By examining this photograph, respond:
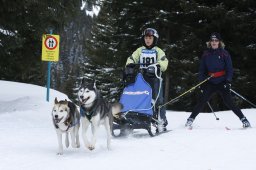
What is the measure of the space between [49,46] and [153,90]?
15.1 ft

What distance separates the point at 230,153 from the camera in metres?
6.27

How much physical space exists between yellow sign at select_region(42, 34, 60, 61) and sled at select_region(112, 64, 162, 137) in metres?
4.26

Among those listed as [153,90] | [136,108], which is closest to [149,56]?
[153,90]

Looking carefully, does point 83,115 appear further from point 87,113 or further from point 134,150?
point 134,150

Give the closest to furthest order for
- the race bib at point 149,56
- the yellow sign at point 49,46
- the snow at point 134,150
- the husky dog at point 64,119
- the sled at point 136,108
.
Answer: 1. the snow at point 134,150
2. the husky dog at point 64,119
3. the sled at point 136,108
4. the race bib at point 149,56
5. the yellow sign at point 49,46

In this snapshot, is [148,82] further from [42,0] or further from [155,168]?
[42,0]

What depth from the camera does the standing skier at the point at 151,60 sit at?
8016mm

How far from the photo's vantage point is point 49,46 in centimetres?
1166

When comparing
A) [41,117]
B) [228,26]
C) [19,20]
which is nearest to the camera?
[41,117]

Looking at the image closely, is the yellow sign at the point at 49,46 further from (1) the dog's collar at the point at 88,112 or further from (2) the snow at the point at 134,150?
(1) the dog's collar at the point at 88,112

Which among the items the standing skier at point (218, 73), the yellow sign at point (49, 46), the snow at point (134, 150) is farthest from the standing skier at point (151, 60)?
the yellow sign at point (49, 46)

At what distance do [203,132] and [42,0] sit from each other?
17.0 feet

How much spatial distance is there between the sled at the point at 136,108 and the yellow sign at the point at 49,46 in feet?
14.0

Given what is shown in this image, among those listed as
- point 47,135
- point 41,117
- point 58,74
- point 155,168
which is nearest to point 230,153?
point 155,168
